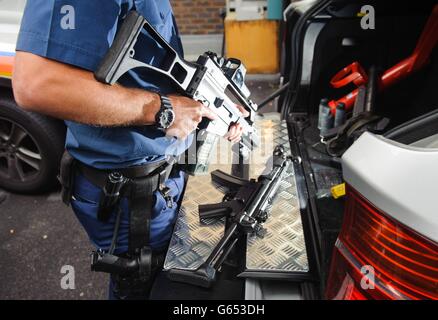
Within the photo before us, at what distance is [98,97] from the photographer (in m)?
1.05

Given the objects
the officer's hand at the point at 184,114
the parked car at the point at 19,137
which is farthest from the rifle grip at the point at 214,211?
the parked car at the point at 19,137

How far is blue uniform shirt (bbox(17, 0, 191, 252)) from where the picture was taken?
3.25ft

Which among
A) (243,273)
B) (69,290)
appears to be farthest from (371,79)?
(69,290)

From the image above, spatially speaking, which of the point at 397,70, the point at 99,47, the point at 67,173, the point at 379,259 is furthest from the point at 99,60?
the point at 397,70

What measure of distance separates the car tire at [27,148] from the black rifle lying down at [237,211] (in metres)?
1.53

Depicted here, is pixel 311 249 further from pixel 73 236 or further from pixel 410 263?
pixel 73 236

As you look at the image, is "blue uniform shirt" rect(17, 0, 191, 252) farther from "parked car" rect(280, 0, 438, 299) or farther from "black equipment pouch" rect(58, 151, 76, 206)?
"parked car" rect(280, 0, 438, 299)

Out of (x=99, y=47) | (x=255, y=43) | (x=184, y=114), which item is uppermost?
(x=99, y=47)

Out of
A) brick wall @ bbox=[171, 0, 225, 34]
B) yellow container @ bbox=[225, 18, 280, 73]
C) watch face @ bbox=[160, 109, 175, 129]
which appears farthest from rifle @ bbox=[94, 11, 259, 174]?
brick wall @ bbox=[171, 0, 225, 34]

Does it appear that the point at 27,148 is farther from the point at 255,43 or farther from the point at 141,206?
the point at 255,43

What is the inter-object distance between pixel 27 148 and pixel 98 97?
2206 mm

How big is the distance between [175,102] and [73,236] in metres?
1.79

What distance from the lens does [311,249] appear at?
133 centimetres

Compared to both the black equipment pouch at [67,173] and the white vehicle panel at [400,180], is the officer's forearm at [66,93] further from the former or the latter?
the white vehicle panel at [400,180]
